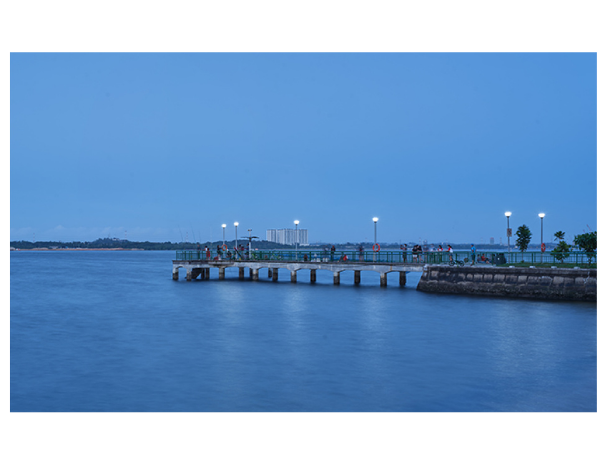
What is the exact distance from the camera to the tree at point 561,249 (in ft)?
115

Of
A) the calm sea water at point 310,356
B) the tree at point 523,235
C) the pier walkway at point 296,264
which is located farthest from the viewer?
the tree at point 523,235

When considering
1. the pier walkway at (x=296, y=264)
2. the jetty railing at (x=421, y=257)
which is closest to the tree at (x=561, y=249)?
the jetty railing at (x=421, y=257)

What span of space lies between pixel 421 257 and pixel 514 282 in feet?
27.5

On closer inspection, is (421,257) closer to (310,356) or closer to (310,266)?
(310,266)

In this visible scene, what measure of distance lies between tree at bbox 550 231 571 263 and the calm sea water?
4.64 meters

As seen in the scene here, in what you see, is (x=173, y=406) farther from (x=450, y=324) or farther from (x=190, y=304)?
(x=190, y=304)

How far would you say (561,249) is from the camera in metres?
40.6

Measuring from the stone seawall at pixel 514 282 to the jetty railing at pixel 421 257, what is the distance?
4.23 ft

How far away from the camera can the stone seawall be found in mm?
32175

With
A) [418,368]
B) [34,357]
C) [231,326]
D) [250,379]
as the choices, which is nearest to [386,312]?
[231,326]

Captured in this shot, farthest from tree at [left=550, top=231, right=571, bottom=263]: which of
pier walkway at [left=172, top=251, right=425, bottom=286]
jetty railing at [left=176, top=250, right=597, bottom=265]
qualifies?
pier walkway at [left=172, top=251, right=425, bottom=286]

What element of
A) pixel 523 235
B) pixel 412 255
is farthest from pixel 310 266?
pixel 523 235

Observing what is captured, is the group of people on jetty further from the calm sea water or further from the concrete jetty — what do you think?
the calm sea water

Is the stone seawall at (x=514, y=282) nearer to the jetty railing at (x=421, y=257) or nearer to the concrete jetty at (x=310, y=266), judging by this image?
the jetty railing at (x=421, y=257)
